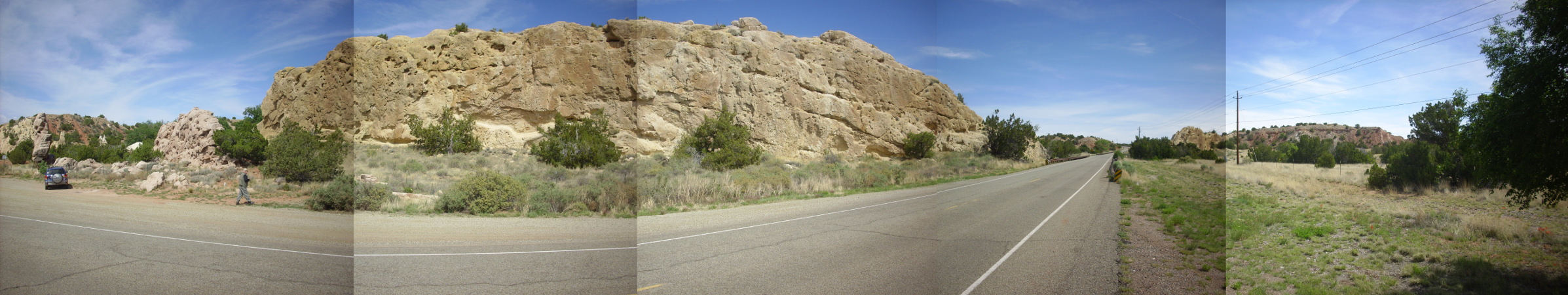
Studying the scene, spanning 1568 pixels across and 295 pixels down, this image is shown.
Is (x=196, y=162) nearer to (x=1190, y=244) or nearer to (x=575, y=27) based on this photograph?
(x=575, y=27)

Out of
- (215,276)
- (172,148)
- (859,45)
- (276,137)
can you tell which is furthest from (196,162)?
(859,45)

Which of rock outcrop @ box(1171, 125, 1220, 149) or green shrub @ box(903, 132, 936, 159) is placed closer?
rock outcrop @ box(1171, 125, 1220, 149)

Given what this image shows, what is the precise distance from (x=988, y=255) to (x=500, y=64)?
59.5 feet

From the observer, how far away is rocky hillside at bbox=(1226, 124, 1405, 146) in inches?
416

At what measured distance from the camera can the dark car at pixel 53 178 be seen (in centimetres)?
567

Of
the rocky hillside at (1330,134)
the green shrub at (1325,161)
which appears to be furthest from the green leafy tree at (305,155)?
the green shrub at (1325,161)

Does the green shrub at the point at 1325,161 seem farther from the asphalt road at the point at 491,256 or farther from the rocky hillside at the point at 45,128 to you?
the rocky hillside at the point at 45,128

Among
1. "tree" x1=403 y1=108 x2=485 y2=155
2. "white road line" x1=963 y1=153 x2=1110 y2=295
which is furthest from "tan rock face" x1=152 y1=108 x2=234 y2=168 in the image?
"white road line" x1=963 y1=153 x2=1110 y2=295

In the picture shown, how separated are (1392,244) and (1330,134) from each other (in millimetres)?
7471

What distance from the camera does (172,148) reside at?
11.6m

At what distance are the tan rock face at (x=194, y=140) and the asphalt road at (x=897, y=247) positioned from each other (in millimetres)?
12154

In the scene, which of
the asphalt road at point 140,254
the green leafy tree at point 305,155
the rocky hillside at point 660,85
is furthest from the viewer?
the rocky hillside at point 660,85

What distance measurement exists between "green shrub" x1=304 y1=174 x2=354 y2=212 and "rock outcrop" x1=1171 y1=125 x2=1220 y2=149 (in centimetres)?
1093

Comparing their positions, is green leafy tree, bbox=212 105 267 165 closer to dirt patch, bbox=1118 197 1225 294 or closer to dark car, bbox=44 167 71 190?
dark car, bbox=44 167 71 190
